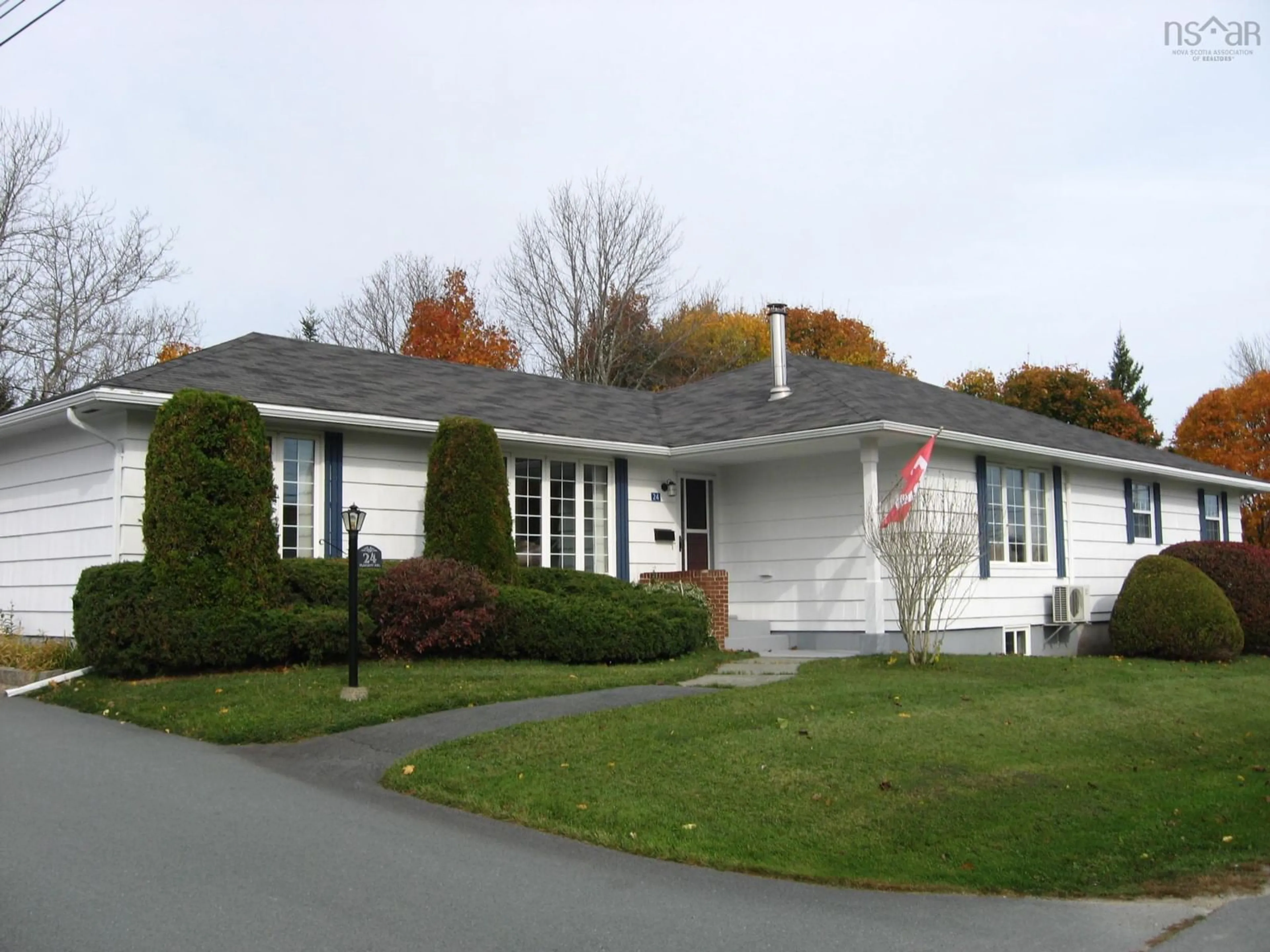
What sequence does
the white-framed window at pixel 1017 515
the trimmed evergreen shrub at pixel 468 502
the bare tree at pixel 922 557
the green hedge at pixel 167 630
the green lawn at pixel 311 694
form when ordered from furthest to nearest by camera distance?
the white-framed window at pixel 1017 515 → the trimmed evergreen shrub at pixel 468 502 → the bare tree at pixel 922 557 → the green hedge at pixel 167 630 → the green lawn at pixel 311 694

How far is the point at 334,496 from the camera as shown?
50.2ft

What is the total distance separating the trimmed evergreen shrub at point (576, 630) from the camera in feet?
47.4

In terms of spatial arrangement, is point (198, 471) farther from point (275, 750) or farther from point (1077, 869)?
point (1077, 869)

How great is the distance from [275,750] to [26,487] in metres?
8.30

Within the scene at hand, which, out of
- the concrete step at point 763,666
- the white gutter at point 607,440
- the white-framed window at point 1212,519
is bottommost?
the concrete step at point 763,666

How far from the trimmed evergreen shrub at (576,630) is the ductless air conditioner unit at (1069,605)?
7549 millimetres

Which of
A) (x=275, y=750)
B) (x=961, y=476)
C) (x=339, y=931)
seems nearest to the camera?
(x=339, y=931)

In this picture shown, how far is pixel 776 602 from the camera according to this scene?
59.9ft

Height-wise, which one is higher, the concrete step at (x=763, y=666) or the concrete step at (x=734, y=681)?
the concrete step at (x=734, y=681)

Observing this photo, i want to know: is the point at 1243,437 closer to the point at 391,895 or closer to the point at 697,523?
the point at 697,523

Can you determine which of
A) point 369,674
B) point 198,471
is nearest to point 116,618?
point 198,471

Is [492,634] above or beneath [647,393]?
beneath

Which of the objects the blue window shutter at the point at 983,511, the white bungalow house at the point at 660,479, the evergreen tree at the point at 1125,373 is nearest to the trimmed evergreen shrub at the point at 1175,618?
the white bungalow house at the point at 660,479

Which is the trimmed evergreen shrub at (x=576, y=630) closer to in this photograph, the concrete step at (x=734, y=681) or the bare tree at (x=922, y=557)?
the concrete step at (x=734, y=681)
